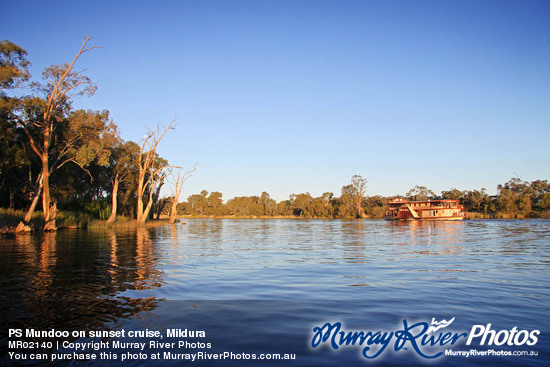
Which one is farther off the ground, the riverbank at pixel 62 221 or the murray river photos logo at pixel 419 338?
the riverbank at pixel 62 221

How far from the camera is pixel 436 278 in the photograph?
37.0 ft

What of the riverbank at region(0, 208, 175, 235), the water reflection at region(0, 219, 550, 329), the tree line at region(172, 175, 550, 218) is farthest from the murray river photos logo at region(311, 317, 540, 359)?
the tree line at region(172, 175, 550, 218)

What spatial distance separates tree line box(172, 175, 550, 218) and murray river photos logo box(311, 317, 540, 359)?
10634 centimetres

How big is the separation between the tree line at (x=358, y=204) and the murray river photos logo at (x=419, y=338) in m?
106

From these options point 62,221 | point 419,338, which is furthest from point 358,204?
point 419,338

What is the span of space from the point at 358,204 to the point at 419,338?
5444 inches

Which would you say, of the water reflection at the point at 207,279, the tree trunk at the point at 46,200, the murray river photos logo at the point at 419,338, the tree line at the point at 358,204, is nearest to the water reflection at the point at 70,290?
the water reflection at the point at 207,279

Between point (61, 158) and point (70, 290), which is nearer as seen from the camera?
point (70, 290)

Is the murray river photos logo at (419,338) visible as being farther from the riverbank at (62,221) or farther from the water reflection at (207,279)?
the riverbank at (62,221)

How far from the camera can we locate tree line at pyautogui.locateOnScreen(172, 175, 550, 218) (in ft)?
339

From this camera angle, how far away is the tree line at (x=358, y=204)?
10323 cm

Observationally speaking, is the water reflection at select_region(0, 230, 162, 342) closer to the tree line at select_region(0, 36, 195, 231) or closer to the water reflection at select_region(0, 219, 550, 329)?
the water reflection at select_region(0, 219, 550, 329)

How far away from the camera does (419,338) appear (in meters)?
5.77

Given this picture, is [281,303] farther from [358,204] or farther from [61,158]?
[358,204]
